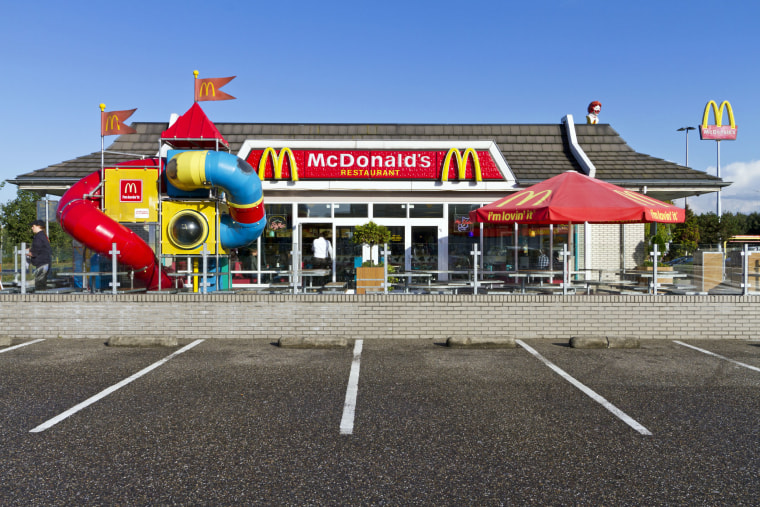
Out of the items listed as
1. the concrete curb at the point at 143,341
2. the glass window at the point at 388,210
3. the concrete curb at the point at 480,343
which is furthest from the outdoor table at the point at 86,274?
the glass window at the point at 388,210

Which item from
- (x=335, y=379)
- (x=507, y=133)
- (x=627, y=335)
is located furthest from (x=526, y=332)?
(x=507, y=133)

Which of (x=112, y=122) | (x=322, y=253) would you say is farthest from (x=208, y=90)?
(x=322, y=253)

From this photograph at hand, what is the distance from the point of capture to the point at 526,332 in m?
9.30

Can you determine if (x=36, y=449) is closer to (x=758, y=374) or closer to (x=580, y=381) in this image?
(x=580, y=381)

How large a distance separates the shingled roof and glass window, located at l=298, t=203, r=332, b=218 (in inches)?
106

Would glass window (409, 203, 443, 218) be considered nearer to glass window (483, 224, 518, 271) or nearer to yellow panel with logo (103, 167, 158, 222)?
glass window (483, 224, 518, 271)

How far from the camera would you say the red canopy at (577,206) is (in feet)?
31.8

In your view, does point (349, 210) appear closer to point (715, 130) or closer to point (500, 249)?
point (500, 249)

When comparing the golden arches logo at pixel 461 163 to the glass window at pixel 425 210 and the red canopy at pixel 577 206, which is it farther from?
the red canopy at pixel 577 206

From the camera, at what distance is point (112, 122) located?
455 inches

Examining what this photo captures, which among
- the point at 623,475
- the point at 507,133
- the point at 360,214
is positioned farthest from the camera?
the point at 507,133

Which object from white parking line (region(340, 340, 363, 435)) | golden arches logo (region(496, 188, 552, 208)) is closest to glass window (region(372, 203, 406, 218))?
golden arches logo (region(496, 188, 552, 208))

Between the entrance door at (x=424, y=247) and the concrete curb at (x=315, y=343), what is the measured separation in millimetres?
5735

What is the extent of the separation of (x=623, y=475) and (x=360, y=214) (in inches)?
430
